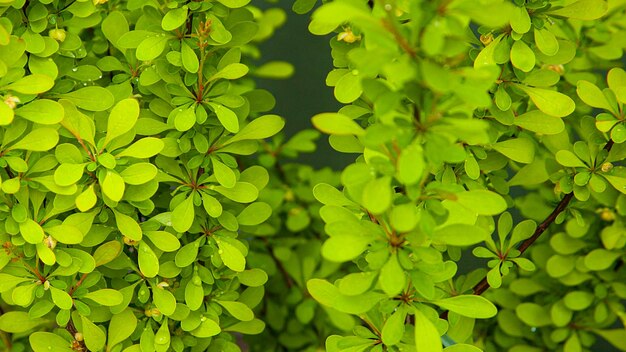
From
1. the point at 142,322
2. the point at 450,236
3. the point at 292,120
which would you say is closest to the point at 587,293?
the point at 450,236

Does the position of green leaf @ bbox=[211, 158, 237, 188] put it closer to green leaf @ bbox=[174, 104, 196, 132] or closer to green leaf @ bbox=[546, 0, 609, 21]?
green leaf @ bbox=[174, 104, 196, 132]

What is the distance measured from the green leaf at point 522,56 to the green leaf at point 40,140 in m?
0.42

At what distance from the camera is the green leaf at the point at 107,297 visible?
0.67 m

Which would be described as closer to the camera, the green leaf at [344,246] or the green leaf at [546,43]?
the green leaf at [344,246]

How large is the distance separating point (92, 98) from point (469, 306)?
15.7 inches

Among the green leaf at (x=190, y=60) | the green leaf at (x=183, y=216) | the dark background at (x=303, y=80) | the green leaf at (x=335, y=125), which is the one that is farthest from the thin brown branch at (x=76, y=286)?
the dark background at (x=303, y=80)

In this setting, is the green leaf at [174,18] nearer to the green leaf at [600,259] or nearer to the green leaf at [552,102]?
the green leaf at [552,102]

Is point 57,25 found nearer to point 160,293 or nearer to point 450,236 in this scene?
point 160,293

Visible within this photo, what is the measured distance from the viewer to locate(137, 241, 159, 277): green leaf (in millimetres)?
677

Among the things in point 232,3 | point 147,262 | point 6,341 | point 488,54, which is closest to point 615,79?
point 488,54

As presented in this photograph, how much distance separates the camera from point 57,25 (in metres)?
0.71

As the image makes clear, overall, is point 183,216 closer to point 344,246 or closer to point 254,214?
point 254,214

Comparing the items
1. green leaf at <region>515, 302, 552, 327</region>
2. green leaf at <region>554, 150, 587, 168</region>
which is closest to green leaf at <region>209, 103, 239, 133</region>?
green leaf at <region>554, 150, 587, 168</region>

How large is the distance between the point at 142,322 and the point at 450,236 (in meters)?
0.35
